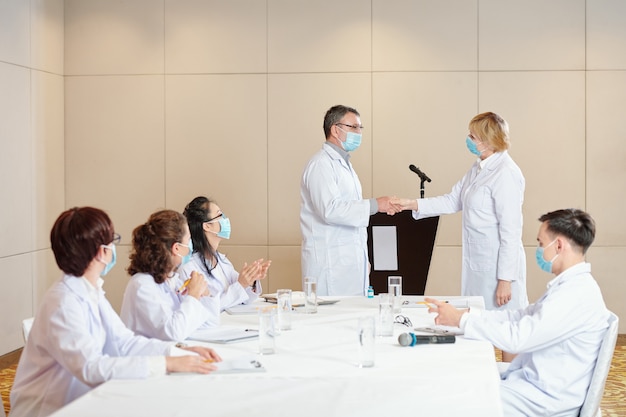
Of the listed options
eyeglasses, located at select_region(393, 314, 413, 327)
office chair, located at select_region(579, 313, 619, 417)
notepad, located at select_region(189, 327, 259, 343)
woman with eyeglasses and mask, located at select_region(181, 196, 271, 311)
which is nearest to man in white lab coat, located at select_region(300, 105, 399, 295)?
woman with eyeglasses and mask, located at select_region(181, 196, 271, 311)

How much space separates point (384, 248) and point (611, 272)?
2.63 m

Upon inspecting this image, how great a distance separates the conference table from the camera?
7.50ft

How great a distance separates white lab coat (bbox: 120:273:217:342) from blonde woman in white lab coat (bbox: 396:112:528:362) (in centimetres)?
225

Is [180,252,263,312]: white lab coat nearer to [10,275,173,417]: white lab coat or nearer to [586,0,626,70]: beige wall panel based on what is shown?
[10,275,173,417]: white lab coat

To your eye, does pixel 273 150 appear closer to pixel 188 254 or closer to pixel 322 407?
pixel 188 254

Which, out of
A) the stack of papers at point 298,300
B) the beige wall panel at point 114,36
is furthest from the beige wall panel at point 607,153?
the beige wall panel at point 114,36

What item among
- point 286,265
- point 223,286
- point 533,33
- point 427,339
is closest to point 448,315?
point 427,339

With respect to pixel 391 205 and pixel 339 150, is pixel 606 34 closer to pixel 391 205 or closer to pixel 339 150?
pixel 391 205

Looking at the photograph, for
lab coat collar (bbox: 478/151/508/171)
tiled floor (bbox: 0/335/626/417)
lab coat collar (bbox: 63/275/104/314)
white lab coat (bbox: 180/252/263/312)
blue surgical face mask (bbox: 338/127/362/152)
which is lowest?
tiled floor (bbox: 0/335/626/417)

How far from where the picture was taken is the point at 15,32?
6.67 metres

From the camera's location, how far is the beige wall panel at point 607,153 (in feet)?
23.8

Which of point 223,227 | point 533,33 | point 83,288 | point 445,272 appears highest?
point 533,33

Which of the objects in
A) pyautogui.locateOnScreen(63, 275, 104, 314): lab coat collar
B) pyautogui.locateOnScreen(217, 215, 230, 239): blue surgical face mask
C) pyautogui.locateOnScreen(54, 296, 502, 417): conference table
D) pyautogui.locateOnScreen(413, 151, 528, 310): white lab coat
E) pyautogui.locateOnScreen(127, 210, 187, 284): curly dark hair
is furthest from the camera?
pyautogui.locateOnScreen(413, 151, 528, 310): white lab coat

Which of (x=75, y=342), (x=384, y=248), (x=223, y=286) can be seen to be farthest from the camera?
(x=384, y=248)
